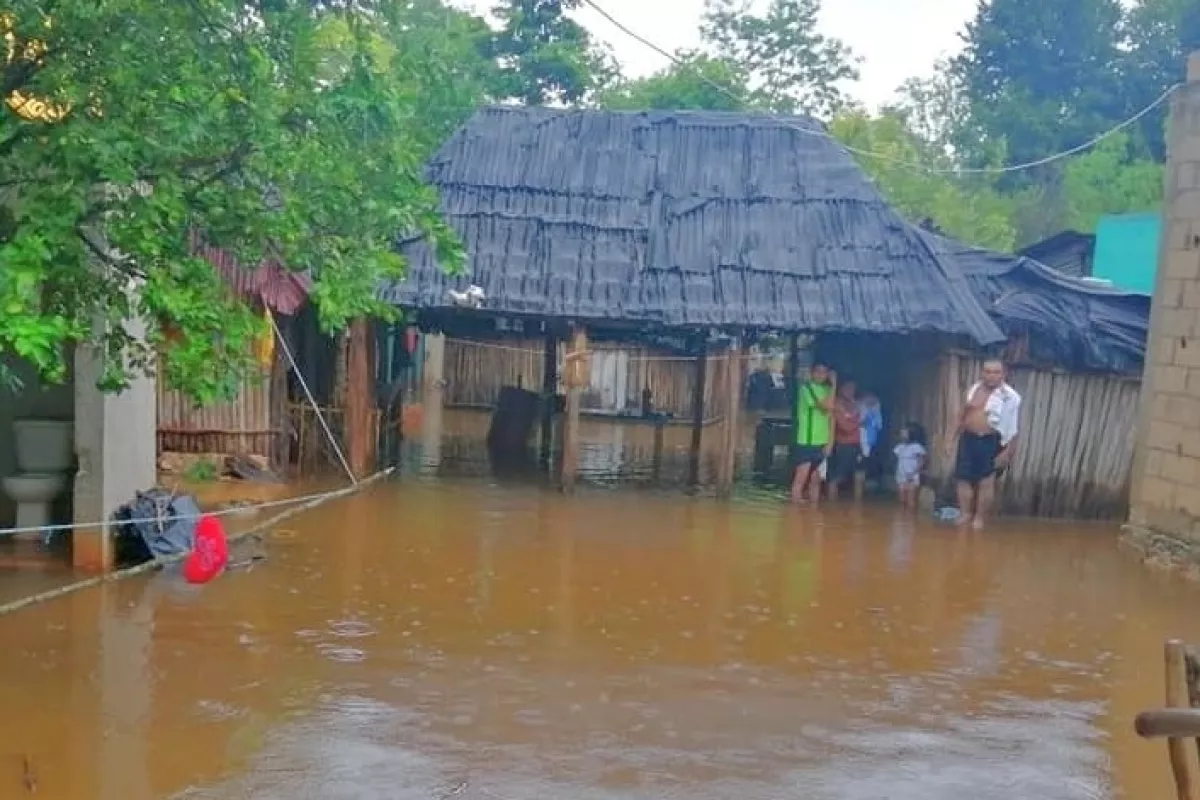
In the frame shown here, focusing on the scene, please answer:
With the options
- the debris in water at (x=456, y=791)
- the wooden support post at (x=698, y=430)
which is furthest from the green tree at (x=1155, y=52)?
the debris in water at (x=456, y=791)

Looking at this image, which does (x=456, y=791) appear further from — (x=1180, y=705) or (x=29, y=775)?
(x=1180, y=705)

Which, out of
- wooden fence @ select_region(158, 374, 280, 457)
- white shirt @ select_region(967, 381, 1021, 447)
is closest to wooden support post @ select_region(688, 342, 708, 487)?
white shirt @ select_region(967, 381, 1021, 447)

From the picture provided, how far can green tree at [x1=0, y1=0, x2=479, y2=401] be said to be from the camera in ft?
19.4

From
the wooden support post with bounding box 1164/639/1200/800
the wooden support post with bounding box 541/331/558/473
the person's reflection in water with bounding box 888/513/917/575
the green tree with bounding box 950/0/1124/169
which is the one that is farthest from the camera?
the green tree with bounding box 950/0/1124/169

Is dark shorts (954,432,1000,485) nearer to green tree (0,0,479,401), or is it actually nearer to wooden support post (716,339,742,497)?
wooden support post (716,339,742,497)

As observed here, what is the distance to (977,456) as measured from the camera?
13.5 meters

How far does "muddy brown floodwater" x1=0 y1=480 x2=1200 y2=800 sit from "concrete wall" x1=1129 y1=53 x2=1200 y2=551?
63 centimetres

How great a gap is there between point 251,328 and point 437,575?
154 inches

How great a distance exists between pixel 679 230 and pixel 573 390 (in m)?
2.58

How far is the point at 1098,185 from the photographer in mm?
29312

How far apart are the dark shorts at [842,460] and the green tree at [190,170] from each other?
348 inches

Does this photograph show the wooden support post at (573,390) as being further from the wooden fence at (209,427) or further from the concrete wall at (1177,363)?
the concrete wall at (1177,363)

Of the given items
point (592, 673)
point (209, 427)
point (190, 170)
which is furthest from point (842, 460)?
point (190, 170)

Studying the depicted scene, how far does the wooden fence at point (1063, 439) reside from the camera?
14.2 m
